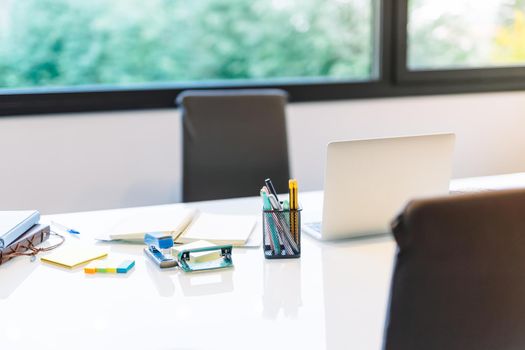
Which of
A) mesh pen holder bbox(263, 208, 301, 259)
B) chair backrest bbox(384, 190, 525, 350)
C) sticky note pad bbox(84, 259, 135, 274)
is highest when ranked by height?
chair backrest bbox(384, 190, 525, 350)

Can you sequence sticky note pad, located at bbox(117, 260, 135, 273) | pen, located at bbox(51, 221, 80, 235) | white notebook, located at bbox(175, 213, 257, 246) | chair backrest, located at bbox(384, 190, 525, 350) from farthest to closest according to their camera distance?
pen, located at bbox(51, 221, 80, 235) → white notebook, located at bbox(175, 213, 257, 246) → sticky note pad, located at bbox(117, 260, 135, 273) → chair backrest, located at bbox(384, 190, 525, 350)

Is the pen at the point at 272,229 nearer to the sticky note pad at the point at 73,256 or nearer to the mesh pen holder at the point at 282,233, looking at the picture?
the mesh pen holder at the point at 282,233

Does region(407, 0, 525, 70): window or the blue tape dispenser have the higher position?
region(407, 0, 525, 70): window

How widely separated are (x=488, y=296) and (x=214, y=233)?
79 cm

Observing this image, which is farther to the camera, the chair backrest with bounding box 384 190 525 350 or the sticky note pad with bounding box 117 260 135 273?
the sticky note pad with bounding box 117 260 135 273

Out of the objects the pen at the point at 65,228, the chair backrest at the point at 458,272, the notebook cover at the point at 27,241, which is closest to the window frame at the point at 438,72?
the pen at the point at 65,228

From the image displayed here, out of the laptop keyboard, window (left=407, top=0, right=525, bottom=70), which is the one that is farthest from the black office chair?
window (left=407, top=0, right=525, bottom=70)

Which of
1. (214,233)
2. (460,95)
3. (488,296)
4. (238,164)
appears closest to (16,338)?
(214,233)

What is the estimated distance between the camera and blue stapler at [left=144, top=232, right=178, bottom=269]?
131cm

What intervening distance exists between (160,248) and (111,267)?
124 millimetres

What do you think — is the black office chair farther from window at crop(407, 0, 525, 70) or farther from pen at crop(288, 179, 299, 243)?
window at crop(407, 0, 525, 70)

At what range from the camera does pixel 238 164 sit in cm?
212

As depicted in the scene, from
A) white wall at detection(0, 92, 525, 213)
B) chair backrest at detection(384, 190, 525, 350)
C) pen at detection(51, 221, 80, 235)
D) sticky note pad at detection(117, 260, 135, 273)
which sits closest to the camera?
chair backrest at detection(384, 190, 525, 350)

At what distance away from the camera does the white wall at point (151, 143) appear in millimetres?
2578
